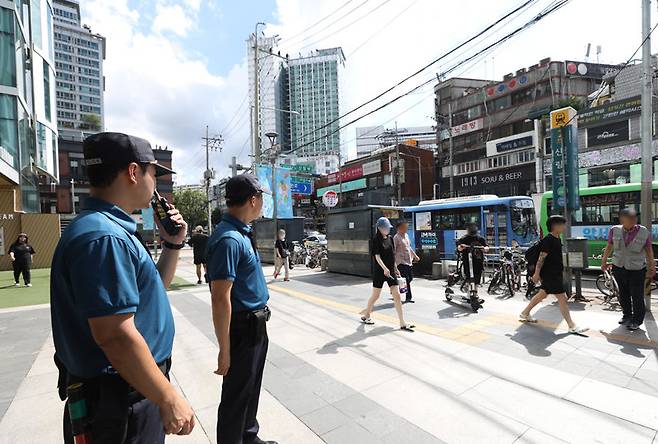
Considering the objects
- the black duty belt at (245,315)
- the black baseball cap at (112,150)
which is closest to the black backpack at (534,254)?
the black duty belt at (245,315)

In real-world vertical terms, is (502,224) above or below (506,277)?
above

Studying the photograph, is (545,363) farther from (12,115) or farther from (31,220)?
(31,220)

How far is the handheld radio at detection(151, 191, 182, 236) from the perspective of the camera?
1.87 meters

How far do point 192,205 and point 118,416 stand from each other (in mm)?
57935

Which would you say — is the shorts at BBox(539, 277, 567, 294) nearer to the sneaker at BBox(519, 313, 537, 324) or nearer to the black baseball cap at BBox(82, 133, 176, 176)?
the sneaker at BBox(519, 313, 537, 324)

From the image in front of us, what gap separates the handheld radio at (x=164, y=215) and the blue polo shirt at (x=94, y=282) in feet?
1.40

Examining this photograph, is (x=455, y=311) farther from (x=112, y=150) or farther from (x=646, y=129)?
(x=112, y=150)

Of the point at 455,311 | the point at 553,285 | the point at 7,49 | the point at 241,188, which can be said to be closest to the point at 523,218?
the point at 455,311

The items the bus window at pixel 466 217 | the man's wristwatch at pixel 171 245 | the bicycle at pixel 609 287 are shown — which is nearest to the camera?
the man's wristwatch at pixel 171 245

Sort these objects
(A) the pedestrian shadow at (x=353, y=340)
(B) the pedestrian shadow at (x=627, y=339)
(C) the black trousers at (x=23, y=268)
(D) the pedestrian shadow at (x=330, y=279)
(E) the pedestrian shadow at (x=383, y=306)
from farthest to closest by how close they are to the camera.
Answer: (C) the black trousers at (x=23, y=268), (D) the pedestrian shadow at (x=330, y=279), (E) the pedestrian shadow at (x=383, y=306), (A) the pedestrian shadow at (x=353, y=340), (B) the pedestrian shadow at (x=627, y=339)

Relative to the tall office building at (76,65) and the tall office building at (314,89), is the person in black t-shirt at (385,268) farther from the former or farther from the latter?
the tall office building at (76,65)

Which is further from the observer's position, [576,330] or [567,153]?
[567,153]

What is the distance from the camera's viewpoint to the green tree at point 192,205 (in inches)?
2156

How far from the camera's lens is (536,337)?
4883 mm
